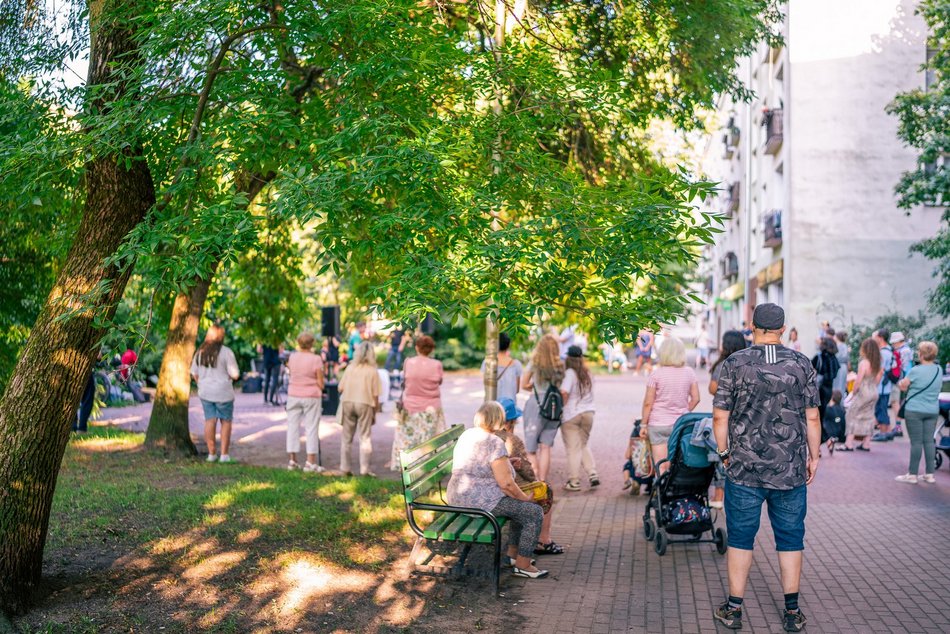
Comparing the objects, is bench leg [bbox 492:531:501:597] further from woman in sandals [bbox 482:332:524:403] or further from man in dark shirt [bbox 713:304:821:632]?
woman in sandals [bbox 482:332:524:403]

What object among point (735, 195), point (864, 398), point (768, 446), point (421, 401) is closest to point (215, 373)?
point (421, 401)

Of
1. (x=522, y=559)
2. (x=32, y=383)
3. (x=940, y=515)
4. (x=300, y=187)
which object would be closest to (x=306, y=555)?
(x=522, y=559)

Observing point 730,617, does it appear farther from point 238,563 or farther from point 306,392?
point 306,392

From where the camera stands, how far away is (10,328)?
11891mm

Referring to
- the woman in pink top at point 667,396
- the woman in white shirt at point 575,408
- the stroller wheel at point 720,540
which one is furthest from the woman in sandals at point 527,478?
the woman in white shirt at point 575,408

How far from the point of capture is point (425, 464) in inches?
302

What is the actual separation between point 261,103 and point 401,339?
2215 centimetres

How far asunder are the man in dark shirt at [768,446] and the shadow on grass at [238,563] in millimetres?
1669

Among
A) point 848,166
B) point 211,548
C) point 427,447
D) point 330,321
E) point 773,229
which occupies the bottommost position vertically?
point 211,548

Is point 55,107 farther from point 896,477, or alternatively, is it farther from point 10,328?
point 896,477

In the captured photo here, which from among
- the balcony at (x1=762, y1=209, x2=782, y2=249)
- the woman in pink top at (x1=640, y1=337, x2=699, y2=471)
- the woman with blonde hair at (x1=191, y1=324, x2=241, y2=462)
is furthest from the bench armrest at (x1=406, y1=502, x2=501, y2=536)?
the balcony at (x1=762, y1=209, x2=782, y2=249)

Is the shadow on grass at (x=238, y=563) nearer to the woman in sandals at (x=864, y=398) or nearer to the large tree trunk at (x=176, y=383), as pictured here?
the large tree trunk at (x=176, y=383)

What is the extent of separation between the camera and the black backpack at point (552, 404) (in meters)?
10.8

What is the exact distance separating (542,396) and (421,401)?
153cm
